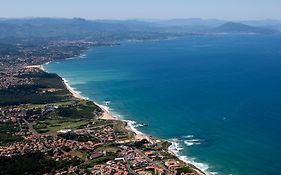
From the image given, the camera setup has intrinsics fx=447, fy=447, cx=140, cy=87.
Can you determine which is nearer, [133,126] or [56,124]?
[133,126]

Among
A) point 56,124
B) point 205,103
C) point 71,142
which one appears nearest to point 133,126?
point 71,142

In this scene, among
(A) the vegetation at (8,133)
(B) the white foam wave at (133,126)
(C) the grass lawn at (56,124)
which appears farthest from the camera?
(C) the grass lawn at (56,124)

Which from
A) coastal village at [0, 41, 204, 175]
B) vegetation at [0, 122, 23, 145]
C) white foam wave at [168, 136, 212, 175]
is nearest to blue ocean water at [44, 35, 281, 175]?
white foam wave at [168, 136, 212, 175]

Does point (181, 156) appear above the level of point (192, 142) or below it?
below

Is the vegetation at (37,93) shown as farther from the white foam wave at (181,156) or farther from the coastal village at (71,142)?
the white foam wave at (181,156)

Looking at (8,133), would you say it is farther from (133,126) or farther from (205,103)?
(205,103)

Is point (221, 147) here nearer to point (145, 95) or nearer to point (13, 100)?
point (145, 95)

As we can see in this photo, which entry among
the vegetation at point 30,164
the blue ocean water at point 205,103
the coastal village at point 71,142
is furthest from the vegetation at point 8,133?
the blue ocean water at point 205,103
